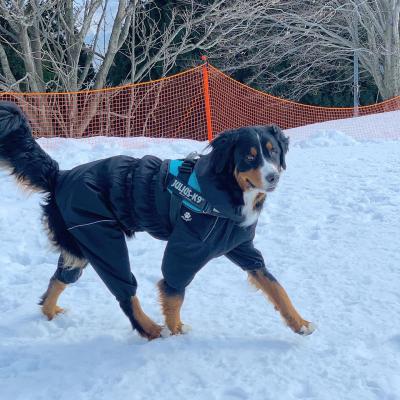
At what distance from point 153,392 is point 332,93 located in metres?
19.9

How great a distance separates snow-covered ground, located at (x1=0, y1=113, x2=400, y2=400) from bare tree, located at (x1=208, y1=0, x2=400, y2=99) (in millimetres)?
13204

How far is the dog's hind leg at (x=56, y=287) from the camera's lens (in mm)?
3684

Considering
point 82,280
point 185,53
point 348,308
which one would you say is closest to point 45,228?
point 82,280

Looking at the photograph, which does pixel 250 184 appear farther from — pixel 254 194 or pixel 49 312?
pixel 49 312

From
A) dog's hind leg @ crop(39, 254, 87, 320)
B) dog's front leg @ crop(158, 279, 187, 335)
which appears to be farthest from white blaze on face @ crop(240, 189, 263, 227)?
dog's hind leg @ crop(39, 254, 87, 320)

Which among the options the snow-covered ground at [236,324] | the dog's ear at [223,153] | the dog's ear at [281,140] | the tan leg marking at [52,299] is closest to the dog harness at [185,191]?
the dog's ear at [223,153]

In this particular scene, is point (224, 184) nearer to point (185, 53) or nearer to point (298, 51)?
point (185, 53)

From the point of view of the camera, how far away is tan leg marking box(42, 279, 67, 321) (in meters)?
3.76

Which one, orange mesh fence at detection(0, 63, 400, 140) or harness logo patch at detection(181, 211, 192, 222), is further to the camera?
orange mesh fence at detection(0, 63, 400, 140)

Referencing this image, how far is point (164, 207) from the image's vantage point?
3334 millimetres

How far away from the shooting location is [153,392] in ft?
9.36

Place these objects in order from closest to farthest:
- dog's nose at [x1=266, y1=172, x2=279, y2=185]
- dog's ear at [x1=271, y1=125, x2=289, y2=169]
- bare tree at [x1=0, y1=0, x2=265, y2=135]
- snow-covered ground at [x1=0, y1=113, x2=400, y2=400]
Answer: snow-covered ground at [x1=0, y1=113, x2=400, y2=400] < dog's nose at [x1=266, y1=172, x2=279, y2=185] < dog's ear at [x1=271, y1=125, x2=289, y2=169] < bare tree at [x1=0, y1=0, x2=265, y2=135]

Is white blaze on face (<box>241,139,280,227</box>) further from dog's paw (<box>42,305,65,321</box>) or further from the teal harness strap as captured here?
dog's paw (<box>42,305,65,321</box>)

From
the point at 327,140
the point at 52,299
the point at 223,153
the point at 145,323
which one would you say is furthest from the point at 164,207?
the point at 327,140
